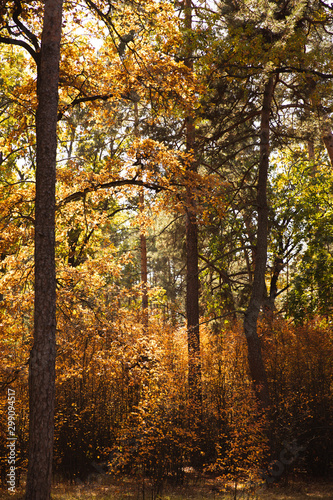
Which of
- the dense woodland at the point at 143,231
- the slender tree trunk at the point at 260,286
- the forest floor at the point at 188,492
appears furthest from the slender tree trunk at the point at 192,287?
the forest floor at the point at 188,492

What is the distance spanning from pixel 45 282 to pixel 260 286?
5188 mm

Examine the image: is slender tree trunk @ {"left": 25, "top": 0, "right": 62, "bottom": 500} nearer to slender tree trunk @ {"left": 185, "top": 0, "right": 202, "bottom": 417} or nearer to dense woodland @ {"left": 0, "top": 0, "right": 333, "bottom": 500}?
dense woodland @ {"left": 0, "top": 0, "right": 333, "bottom": 500}

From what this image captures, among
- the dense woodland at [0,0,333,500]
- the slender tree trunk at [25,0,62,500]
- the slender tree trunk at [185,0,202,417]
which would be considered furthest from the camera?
the slender tree trunk at [185,0,202,417]

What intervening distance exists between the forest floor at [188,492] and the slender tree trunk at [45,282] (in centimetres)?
215

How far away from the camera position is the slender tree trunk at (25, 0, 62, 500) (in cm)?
504

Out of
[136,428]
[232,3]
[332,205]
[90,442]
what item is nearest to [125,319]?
[136,428]

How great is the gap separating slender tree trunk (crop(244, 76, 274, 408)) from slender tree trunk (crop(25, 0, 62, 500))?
4.85 meters

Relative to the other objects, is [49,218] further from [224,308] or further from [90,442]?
[224,308]

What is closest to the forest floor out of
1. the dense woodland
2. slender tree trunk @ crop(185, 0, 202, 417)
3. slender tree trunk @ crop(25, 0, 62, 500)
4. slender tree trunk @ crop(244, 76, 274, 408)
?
the dense woodland

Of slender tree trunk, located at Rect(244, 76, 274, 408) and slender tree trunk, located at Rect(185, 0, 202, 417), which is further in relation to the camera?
slender tree trunk, located at Rect(244, 76, 274, 408)

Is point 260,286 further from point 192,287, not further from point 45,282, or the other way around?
point 45,282

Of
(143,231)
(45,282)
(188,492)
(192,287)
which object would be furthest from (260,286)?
(45,282)

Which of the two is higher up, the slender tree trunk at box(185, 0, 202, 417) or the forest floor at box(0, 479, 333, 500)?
the slender tree trunk at box(185, 0, 202, 417)

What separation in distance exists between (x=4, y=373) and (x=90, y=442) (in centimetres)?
289
